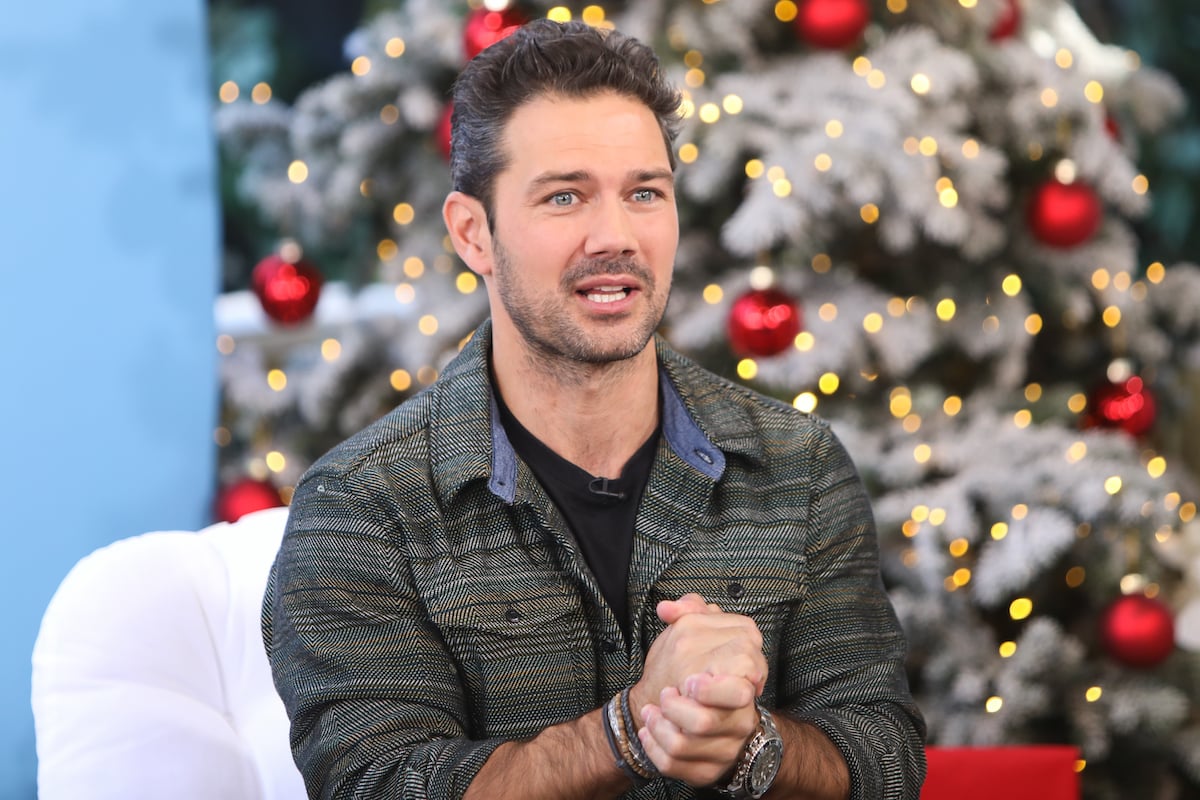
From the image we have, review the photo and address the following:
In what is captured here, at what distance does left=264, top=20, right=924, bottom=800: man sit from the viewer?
1.44 m

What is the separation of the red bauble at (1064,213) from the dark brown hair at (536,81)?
4.57 feet

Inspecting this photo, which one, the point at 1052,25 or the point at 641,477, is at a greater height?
the point at 1052,25

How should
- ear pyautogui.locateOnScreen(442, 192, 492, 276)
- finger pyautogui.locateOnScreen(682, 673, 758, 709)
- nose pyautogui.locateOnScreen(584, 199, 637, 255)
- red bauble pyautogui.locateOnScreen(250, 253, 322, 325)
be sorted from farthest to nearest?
red bauble pyautogui.locateOnScreen(250, 253, 322, 325), ear pyautogui.locateOnScreen(442, 192, 492, 276), nose pyautogui.locateOnScreen(584, 199, 637, 255), finger pyautogui.locateOnScreen(682, 673, 758, 709)

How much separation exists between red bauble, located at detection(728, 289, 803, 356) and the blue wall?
1132 millimetres

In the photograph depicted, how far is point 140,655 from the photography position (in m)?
1.58

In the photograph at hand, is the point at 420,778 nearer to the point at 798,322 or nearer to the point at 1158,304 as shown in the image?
the point at 798,322

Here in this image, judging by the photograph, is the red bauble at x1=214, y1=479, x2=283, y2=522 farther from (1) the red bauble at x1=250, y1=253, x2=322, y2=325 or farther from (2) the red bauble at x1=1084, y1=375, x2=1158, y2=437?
(2) the red bauble at x1=1084, y1=375, x2=1158, y2=437

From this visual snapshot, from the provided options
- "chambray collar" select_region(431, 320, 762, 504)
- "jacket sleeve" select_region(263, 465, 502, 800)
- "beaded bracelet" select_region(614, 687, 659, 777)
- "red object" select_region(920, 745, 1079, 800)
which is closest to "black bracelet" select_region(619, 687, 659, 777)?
"beaded bracelet" select_region(614, 687, 659, 777)

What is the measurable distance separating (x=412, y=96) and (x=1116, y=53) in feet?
5.56

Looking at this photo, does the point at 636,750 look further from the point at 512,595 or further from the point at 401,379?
the point at 401,379

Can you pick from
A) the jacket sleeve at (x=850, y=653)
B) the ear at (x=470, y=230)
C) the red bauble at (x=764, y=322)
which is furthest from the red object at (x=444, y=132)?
the jacket sleeve at (x=850, y=653)

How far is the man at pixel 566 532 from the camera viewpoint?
4.71 feet

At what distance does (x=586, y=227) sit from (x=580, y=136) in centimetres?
10

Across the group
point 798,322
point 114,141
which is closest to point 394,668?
point 798,322
